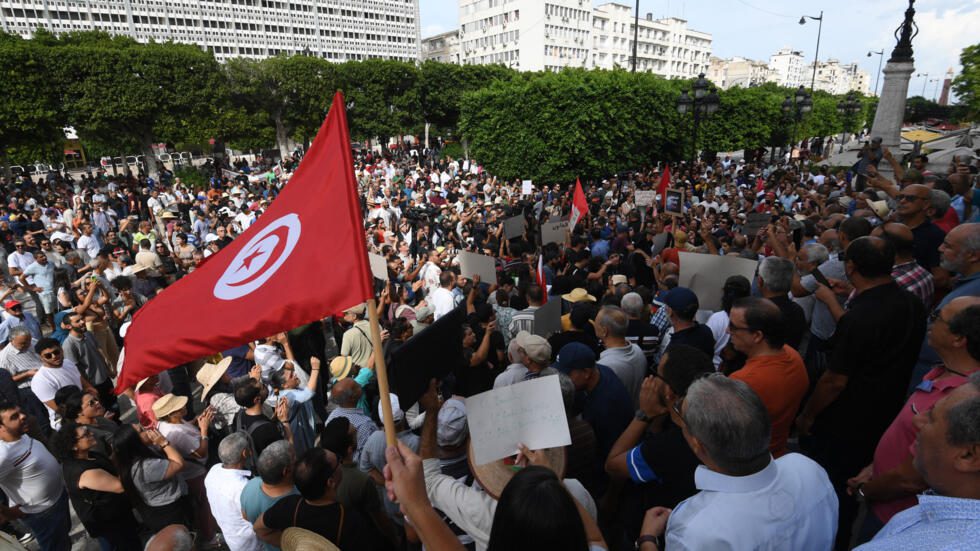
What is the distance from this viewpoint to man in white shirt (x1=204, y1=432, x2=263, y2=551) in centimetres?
331

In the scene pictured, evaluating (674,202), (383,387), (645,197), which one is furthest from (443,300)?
(645,197)

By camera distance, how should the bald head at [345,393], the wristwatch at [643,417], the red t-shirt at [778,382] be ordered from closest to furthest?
the wristwatch at [643,417] → the red t-shirt at [778,382] → the bald head at [345,393]

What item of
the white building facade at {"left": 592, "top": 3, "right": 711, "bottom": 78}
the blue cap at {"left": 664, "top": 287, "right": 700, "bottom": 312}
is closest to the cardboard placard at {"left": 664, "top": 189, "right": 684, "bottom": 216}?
the blue cap at {"left": 664, "top": 287, "right": 700, "bottom": 312}

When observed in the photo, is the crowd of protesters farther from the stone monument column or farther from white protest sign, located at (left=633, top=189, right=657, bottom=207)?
the stone monument column

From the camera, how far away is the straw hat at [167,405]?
155 inches

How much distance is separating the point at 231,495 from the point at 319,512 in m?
1.06

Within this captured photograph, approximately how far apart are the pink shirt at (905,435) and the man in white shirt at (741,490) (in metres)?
0.76

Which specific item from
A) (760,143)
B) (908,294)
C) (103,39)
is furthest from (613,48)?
(908,294)

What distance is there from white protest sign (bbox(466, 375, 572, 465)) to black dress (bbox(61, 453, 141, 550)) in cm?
302

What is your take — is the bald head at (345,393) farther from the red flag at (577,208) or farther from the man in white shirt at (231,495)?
the red flag at (577,208)

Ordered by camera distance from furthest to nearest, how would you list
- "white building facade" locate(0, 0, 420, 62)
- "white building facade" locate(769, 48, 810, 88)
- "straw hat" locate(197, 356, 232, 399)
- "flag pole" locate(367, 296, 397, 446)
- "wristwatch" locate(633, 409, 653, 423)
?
"white building facade" locate(769, 48, 810, 88)
"white building facade" locate(0, 0, 420, 62)
"straw hat" locate(197, 356, 232, 399)
"wristwatch" locate(633, 409, 653, 423)
"flag pole" locate(367, 296, 397, 446)

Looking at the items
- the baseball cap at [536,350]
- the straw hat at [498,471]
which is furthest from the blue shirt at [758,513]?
the baseball cap at [536,350]

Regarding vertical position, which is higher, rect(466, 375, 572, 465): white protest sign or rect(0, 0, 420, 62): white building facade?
rect(0, 0, 420, 62): white building facade

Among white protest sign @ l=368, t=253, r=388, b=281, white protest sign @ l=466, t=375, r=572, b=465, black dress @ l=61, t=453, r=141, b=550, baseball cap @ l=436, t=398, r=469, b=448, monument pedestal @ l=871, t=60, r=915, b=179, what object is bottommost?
black dress @ l=61, t=453, r=141, b=550
